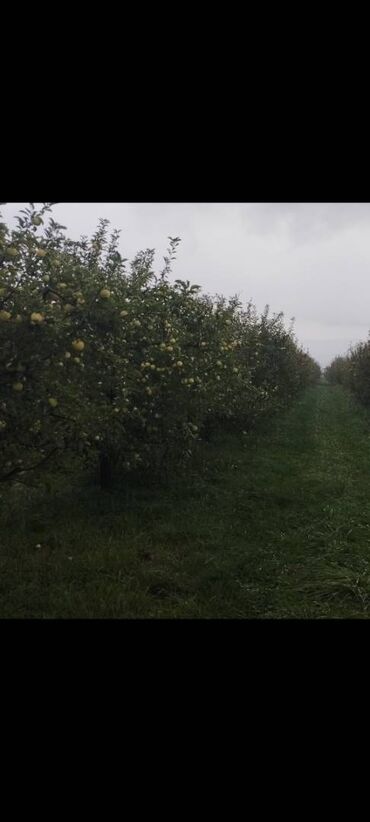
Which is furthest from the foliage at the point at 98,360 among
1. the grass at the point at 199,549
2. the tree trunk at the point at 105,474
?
the grass at the point at 199,549

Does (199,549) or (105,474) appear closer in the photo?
(199,549)

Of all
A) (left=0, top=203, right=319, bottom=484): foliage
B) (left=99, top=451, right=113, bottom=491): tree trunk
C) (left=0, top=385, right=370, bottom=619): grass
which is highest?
(left=0, top=203, right=319, bottom=484): foliage

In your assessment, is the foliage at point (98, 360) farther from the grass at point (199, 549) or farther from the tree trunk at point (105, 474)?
the grass at point (199, 549)

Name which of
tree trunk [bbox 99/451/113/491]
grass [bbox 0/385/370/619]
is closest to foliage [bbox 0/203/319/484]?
tree trunk [bbox 99/451/113/491]

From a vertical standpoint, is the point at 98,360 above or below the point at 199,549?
above

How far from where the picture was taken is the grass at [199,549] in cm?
345

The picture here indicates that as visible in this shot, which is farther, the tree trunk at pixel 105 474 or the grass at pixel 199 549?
the tree trunk at pixel 105 474

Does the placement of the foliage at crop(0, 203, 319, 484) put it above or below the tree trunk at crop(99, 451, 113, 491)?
above

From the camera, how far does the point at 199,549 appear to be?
446 centimetres

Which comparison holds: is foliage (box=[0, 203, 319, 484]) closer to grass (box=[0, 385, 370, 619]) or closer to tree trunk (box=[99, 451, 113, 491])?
tree trunk (box=[99, 451, 113, 491])

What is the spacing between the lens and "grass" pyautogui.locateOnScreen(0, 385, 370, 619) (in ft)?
11.3
